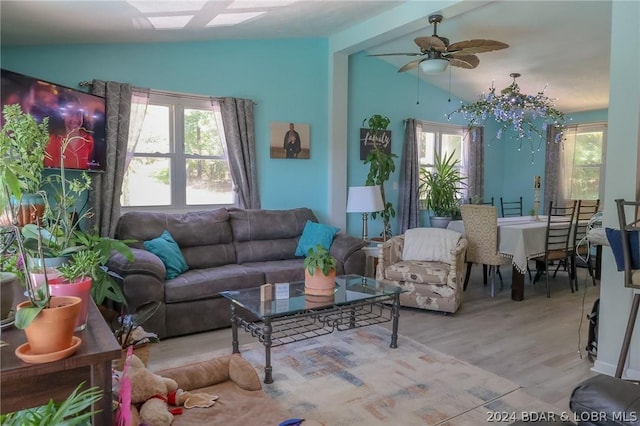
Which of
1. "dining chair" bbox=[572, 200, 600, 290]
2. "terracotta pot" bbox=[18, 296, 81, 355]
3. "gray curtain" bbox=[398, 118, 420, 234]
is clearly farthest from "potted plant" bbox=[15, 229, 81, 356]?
"gray curtain" bbox=[398, 118, 420, 234]

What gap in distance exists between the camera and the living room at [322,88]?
8.80 ft

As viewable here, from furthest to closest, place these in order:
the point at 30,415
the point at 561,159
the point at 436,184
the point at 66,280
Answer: the point at 561,159 → the point at 436,184 → the point at 66,280 → the point at 30,415

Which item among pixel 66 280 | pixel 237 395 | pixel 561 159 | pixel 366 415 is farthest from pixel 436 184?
pixel 66 280

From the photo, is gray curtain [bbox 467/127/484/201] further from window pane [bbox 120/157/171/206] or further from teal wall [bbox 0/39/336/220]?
window pane [bbox 120/157/171/206]

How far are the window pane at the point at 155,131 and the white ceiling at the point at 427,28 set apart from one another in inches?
26.9

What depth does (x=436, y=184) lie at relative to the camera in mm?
6168

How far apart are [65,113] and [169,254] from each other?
4.38 ft

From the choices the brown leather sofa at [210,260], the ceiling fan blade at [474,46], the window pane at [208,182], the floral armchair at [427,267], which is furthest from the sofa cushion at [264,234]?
the ceiling fan blade at [474,46]

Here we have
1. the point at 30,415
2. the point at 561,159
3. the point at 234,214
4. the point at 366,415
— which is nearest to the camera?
the point at 30,415

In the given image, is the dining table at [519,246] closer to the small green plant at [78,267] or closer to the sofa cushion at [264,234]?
the sofa cushion at [264,234]

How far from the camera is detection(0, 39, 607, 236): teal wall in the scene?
388 centimetres

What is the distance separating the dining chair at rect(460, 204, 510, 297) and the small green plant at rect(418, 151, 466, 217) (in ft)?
4.86

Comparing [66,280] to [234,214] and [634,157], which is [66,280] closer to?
[634,157]

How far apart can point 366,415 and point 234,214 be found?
8.74 feet
